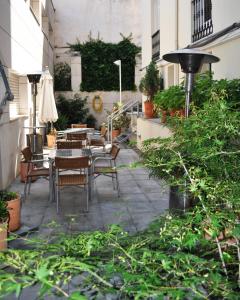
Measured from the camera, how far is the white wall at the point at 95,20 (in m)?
22.2

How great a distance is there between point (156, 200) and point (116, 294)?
21.2ft

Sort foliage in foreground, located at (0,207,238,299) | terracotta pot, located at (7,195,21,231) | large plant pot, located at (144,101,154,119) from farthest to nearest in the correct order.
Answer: large plant pot, located at (144,101,154,119), terracotta pot, located at (7,195,21,231), foliage in foreground, located at (0,207,238,299)

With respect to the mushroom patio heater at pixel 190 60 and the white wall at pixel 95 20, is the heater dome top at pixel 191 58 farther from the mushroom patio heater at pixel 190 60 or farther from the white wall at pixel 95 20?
the white wall at pixel 95 20

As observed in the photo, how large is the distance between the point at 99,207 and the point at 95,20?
1665 centimetres

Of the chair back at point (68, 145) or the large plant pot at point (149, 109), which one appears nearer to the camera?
the chair back at point (68, 145)

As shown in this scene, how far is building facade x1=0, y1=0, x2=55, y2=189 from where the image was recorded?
9477mm

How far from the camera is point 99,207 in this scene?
7.68 metres

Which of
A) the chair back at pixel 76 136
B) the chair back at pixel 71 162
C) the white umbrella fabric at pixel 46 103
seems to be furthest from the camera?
the white umbrella fabric at pixel 46 103

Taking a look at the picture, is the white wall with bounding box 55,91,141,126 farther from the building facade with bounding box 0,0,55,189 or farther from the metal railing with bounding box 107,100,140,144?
the building facade with bounding box 0,0,55,189

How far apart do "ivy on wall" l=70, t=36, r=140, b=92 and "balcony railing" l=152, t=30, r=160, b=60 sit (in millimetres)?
5682

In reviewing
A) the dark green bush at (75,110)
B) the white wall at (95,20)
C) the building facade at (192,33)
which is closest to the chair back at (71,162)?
the building facade at (192,33)

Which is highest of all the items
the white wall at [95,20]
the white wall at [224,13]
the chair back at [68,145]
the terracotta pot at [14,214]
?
the white wall at [95,20]

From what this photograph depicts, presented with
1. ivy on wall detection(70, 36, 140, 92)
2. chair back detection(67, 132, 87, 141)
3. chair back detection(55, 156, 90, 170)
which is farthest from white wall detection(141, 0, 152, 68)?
chair back detection(55, 156, 90, 170)

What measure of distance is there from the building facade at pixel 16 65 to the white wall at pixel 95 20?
512 centimetres
